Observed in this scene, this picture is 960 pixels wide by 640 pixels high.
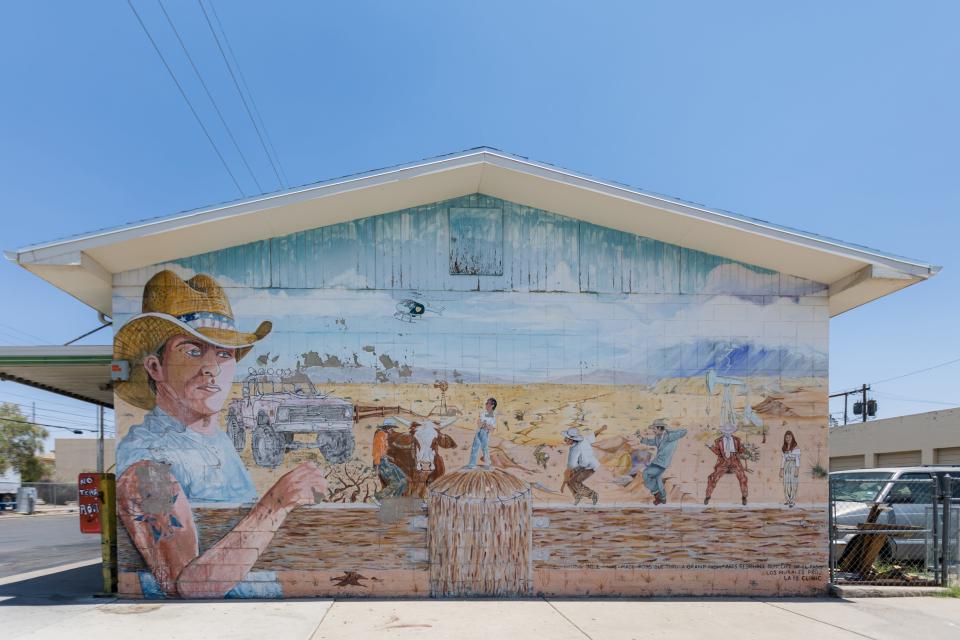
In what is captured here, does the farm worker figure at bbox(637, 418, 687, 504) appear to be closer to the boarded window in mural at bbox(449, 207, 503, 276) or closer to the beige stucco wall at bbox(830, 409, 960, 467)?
the boarded window in mural at bbox(449, 207, 503, 276)

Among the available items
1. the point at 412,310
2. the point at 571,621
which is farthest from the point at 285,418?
the point at 571,621

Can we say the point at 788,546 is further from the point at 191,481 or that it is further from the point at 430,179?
the point at 191,481

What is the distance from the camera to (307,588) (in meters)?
9.04

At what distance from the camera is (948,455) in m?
24.5

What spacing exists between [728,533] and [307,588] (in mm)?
5891

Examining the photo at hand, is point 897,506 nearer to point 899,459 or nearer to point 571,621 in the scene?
point 571,621

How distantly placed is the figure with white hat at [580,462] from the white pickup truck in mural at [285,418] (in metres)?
3.02

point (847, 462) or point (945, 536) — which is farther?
point (847, 462)

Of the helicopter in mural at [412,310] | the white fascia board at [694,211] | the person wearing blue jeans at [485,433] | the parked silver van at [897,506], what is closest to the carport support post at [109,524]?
the helicopter in mural at [412,310]

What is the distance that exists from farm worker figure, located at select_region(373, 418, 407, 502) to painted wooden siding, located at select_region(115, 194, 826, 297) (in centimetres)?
201

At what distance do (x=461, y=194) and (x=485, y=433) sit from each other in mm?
3475

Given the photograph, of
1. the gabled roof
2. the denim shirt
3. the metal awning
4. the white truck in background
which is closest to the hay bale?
the denim shirt

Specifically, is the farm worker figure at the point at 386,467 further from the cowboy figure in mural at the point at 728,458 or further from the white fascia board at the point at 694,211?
the cowboy figure in mural at the point at 728,458

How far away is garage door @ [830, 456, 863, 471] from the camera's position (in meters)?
31.5
